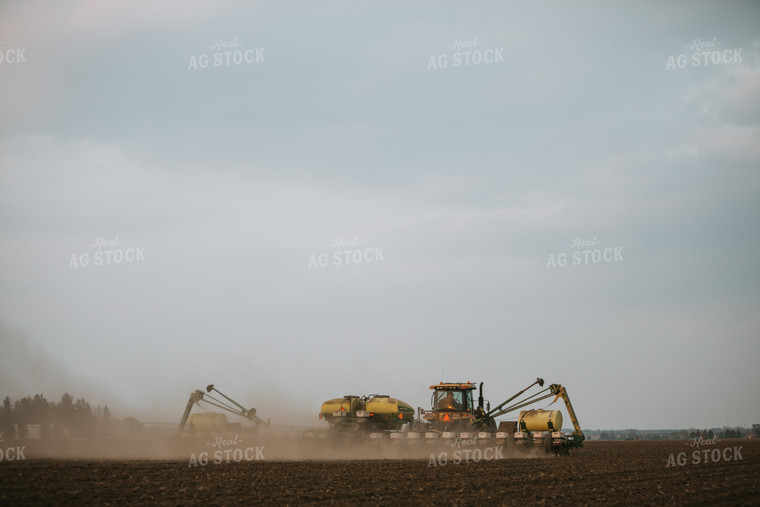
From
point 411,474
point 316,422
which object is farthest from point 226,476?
point 316,422

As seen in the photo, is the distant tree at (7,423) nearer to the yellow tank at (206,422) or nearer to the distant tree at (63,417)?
the distant tree at (63,417)

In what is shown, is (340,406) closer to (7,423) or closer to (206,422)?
(206,422)

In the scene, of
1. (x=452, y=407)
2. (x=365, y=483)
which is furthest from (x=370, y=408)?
(x=365, y=483)

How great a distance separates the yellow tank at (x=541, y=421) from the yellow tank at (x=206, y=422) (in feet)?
60.7

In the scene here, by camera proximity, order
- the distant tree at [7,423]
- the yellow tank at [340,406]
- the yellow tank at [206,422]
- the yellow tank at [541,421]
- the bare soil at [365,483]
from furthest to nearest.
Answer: the distant tree at [7,423] < the yellow tank at [340,406] < the yellow tank at [206,422] < the yellow tank at [541,421] < the bare soil at [365,483]

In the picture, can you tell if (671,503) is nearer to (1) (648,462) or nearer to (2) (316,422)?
(1) (648,462)

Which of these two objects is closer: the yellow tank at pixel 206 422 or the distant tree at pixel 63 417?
the yellow tank at pixel 206 422

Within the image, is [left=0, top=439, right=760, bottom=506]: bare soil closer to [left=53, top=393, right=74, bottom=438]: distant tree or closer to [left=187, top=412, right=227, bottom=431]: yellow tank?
[left=187, top=412, right=227, bottom=431]: yellow tank

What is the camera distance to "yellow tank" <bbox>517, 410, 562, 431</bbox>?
1517 inches

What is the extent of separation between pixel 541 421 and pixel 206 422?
20.3 m

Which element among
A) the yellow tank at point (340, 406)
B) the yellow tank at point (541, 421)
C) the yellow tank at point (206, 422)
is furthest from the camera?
the yellow tank at point (340, 406)

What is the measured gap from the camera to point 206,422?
39906 millimetres

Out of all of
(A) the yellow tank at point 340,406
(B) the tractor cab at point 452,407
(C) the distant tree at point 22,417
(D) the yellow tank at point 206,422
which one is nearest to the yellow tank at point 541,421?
(B) the tractor cab at point 452,407

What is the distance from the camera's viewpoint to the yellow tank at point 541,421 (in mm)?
38531
